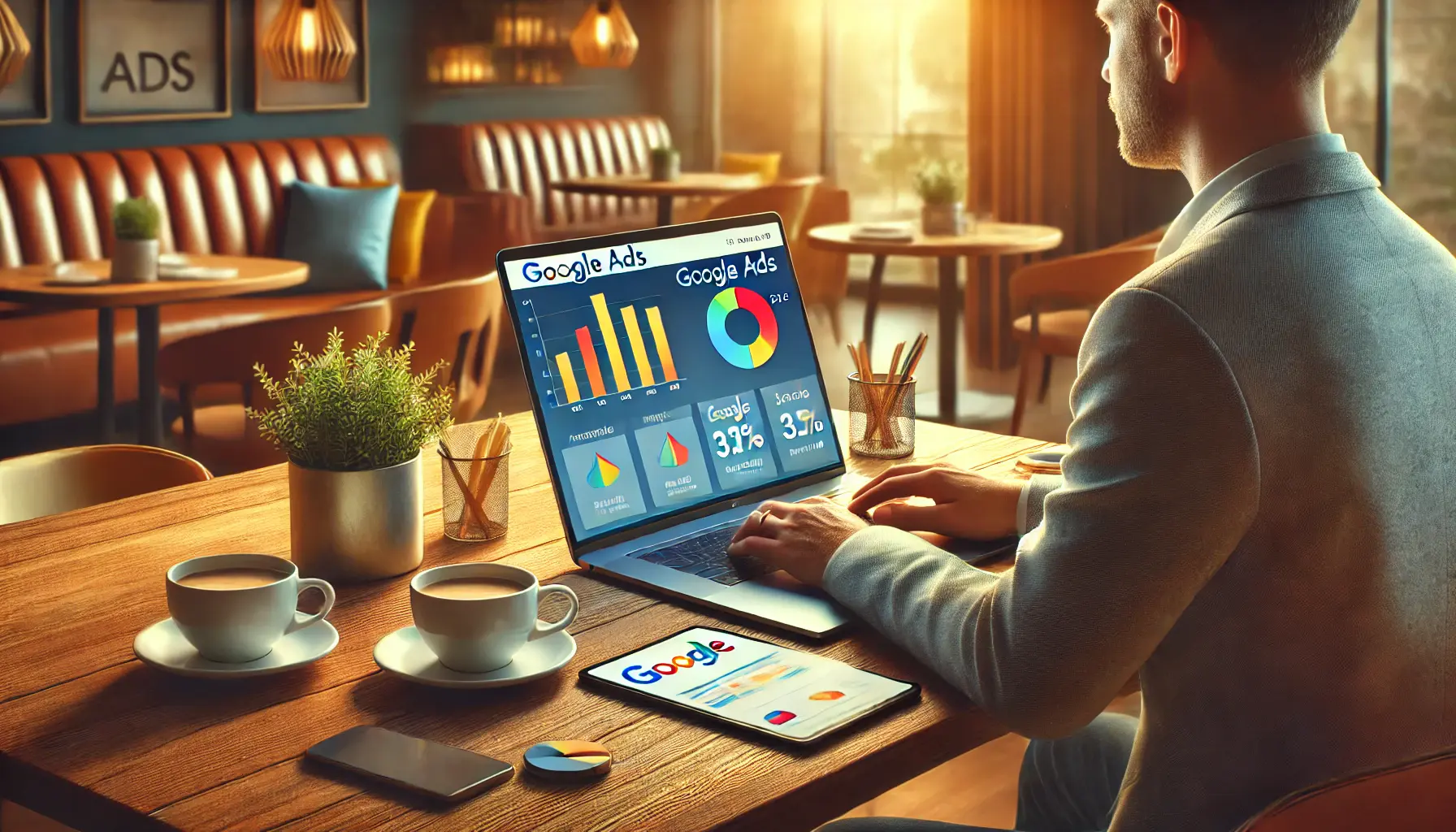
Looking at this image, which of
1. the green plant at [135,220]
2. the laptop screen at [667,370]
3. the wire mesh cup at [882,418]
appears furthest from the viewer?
the green plant at [135,220]

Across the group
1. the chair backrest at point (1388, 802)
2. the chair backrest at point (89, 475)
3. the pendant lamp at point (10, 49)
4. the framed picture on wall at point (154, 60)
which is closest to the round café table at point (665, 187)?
the framed picture on wall at point (154, 60)

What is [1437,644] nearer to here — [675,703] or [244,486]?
[675,703]

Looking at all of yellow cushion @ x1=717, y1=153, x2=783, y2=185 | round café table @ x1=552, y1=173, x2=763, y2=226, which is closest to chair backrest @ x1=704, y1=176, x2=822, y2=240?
round café table @ x1=552, y1=173, x2=763, y2=226

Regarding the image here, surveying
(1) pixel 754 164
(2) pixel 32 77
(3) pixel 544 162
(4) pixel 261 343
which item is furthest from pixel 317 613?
(1) pixel 754 164

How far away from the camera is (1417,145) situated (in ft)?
20.4

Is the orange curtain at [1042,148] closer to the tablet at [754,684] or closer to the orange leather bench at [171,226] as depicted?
the orange leather bench at [171,226]

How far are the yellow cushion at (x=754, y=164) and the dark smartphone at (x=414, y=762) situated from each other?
324 inches

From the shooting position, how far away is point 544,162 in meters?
8.40

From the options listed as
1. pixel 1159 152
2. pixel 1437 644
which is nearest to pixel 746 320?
pixel 1159 152

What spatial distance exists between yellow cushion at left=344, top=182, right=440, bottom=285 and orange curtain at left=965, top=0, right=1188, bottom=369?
2.91 metres

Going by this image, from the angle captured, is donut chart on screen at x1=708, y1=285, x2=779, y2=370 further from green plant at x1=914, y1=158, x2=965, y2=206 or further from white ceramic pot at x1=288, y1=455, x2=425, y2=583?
green plant at x1=914, y1=158, x2=965, y2=206

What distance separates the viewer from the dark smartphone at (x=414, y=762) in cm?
96

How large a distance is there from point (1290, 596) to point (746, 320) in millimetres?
758

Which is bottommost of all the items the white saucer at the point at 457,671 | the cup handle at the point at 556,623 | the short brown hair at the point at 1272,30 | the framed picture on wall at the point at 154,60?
the white saucer at the point at 457,671
